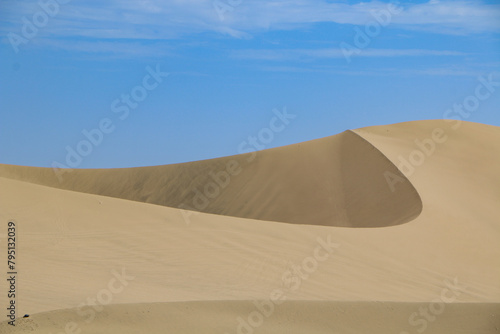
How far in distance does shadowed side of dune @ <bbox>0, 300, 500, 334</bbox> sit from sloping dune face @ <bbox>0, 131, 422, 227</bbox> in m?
9.29

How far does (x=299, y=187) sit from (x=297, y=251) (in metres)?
12.3

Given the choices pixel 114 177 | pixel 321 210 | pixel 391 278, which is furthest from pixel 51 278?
pixel 114 177

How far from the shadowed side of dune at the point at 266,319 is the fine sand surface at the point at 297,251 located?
27 millimetres

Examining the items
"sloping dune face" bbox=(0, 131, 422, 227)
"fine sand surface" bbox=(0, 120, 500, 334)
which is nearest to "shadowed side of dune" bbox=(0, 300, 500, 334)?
"fine sand surface" bbox=(0, 120, 500, 334)

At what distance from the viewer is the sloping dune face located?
2422 cm

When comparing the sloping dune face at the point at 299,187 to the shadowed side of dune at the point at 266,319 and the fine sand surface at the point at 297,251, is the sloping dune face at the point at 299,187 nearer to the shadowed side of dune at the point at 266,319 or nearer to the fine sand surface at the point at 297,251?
the fine sand surface at the point at 297,251

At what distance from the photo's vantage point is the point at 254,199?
28.6 m

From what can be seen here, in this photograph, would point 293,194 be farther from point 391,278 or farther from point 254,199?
point 391,278

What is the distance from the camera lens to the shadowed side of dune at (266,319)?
33.3ft

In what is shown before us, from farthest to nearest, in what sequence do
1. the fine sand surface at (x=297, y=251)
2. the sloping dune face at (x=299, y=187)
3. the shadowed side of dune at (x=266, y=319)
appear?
1. the sloping dune face at (x=299, y=187)
2. the fine sand surface at (x=297, y=251)
3. the shadowed side of dune at (x=266, y=319)

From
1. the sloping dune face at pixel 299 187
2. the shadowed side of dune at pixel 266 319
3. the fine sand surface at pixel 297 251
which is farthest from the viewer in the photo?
the sloping dune face at pixel 299 187

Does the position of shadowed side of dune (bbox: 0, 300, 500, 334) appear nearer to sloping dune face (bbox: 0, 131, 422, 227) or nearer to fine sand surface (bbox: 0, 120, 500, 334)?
fine sand surface (bbox: 0, 120, 500, 334)

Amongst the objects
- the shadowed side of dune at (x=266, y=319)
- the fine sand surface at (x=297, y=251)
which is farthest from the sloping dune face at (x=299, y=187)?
the shadowed side of dune at (x=266, y=319)

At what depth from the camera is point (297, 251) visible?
1523 centimetres
